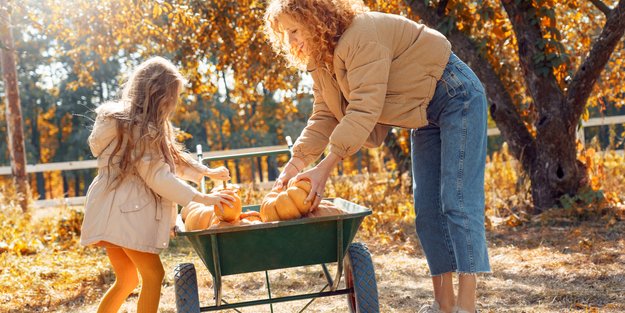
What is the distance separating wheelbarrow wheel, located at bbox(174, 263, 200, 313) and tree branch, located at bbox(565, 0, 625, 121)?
4.30m

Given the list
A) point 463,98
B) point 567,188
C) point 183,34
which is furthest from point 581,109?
point 183,34

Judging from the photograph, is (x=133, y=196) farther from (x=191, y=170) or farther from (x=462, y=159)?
(x=462, y=159)

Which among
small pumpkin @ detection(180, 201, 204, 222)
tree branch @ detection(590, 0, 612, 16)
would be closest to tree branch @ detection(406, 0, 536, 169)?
tree branch @ detection(590, 0, 612, 16)

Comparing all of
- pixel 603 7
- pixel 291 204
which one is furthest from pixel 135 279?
pixel 603 7

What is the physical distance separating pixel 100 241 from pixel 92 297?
1751 mm

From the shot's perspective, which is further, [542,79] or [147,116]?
[542,79]

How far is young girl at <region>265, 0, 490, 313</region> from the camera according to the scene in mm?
2496

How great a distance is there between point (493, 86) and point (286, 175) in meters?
3.86

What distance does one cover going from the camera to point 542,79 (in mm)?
5961

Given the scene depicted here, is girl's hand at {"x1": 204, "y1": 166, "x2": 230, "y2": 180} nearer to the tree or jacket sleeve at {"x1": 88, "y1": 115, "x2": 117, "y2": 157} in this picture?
jacket sleeve at {"x1": 88, "y1": 115, "x2": 117, "y2": 157}

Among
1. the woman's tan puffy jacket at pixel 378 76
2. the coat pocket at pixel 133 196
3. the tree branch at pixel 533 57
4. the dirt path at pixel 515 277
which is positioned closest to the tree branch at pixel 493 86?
the tree branch at pixel 533 57

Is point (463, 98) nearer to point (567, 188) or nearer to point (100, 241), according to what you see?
point (100, 241)

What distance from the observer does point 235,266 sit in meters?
2.55

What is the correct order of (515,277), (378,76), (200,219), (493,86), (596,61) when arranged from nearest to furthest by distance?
1. (378,76)
2. (200,219)
3. (515,277)
4. (596,61)
5. (493,86)
